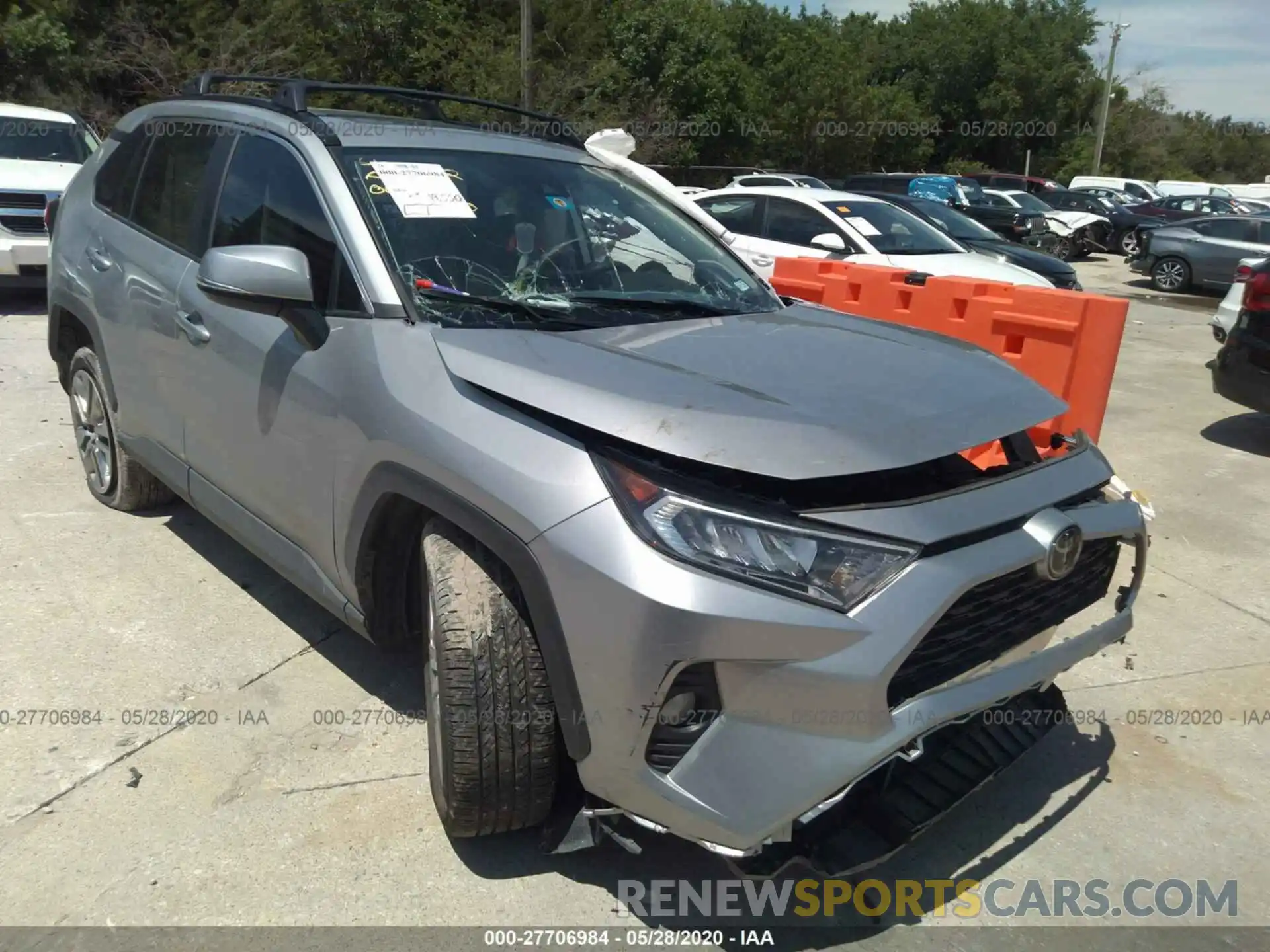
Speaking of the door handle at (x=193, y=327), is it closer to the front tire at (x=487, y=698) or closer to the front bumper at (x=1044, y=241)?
the front tire at (x=487, y=698)

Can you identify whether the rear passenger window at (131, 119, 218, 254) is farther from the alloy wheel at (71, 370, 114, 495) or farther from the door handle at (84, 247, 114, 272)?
the alloy wheel at (71, 370, 114, 495)

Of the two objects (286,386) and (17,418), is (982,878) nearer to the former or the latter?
(286,386)

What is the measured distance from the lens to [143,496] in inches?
187

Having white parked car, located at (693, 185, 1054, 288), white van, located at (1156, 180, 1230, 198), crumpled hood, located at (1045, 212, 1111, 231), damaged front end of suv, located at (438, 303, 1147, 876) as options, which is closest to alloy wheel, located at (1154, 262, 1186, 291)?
crumpled hood, located at (1045, 212, 1111, 231)

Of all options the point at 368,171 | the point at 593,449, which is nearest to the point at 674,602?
the point at 593,449

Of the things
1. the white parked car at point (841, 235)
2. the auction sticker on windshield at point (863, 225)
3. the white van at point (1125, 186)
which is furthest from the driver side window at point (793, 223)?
the white van at point (1125, 186)

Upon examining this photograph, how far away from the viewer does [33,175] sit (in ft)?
32.5

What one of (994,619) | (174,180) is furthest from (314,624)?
(994,619)

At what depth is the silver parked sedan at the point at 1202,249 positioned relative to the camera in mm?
17000

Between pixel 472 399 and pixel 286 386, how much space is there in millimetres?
844

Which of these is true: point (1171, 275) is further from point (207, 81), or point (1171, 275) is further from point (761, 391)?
point (761, 391)

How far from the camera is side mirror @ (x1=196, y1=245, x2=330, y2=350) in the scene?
2779 mm

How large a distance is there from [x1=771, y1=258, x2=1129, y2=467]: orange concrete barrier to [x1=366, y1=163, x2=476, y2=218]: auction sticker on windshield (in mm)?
2246

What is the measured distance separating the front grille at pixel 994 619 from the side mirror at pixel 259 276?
71.3 inches
